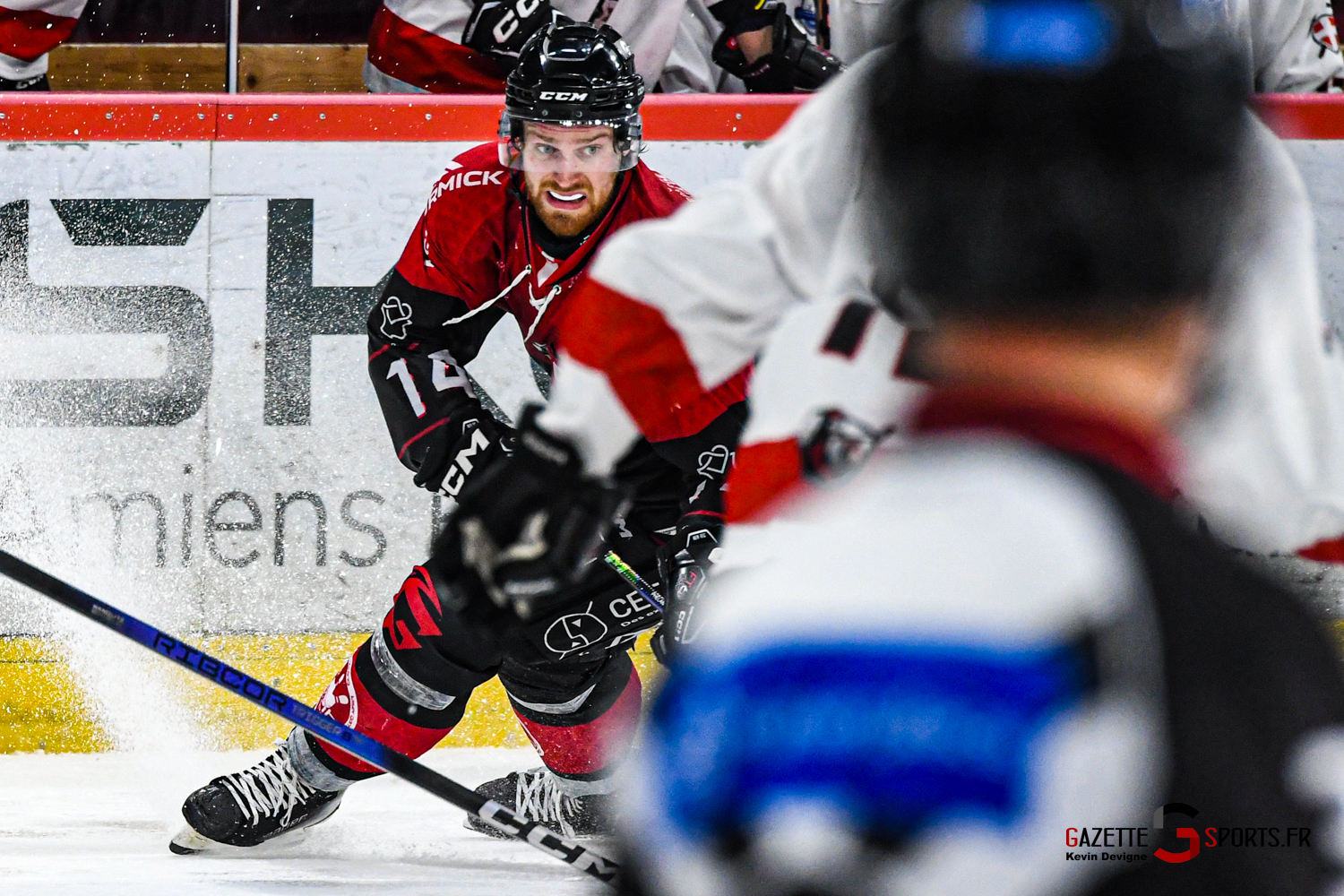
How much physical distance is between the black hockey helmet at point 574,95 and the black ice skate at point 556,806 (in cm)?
97

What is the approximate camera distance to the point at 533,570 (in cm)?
117

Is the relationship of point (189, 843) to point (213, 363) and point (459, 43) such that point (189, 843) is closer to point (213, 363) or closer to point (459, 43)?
point (213, 363)

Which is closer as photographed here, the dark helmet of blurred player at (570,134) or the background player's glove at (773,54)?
the dark helmet of blurred player at (570,134)

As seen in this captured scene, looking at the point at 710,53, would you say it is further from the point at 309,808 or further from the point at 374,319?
the point at 309,808

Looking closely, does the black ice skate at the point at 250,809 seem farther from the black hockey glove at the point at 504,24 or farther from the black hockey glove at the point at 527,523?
the black hockey glove at the point at 504,24

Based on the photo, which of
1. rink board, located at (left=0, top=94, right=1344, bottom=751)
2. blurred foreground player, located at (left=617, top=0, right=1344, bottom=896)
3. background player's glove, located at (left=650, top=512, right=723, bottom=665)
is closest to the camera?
blurred foreground player, located at (left=617, top=0, right=1344, bottom=896)

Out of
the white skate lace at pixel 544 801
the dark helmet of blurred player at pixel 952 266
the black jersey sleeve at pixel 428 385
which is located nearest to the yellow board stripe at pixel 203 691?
the white skate lace at pixel 544 801

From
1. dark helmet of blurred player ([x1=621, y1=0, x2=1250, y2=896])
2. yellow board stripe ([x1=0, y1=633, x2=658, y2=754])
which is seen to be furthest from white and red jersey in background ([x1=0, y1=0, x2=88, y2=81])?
dark helmet of blurred player ([x1=621, y1=0, x2=1250, y2=896])

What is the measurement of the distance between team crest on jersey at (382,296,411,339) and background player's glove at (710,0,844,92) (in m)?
1.10

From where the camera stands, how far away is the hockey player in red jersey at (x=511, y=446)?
2365mm

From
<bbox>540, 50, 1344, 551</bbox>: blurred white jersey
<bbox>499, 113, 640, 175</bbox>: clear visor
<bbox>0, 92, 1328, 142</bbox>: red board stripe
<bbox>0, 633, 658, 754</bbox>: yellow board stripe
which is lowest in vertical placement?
<bbox>0, 633, 658, 754</bbox>: yellow board stripe

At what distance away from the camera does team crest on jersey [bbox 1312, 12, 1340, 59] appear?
3322 mm

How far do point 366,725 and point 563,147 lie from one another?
875 millimetres

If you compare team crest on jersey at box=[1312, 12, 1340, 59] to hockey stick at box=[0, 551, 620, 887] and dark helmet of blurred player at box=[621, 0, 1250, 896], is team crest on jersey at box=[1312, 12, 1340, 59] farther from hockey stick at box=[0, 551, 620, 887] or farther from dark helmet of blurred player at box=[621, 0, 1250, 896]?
dark helmet of blurred player at box=[621, 0, 1250, 896]
